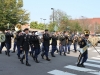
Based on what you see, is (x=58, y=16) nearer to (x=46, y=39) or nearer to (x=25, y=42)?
(x=46, y=39)

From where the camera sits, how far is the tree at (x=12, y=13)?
144 feet

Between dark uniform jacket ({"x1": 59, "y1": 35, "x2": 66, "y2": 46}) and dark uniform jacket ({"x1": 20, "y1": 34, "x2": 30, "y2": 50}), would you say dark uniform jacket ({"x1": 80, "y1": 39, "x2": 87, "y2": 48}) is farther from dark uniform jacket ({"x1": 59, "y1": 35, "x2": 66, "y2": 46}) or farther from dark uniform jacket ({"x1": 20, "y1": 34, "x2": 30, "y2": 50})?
dark uniform jacket ({"x1": 59, "y1": 35, "x2": 66, "y2": 46})

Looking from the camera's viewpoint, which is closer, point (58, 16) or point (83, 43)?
point (83, 43)

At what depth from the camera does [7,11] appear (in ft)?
147

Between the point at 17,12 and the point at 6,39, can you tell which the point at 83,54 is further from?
the point at 17,12

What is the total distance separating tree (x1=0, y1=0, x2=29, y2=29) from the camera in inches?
1731

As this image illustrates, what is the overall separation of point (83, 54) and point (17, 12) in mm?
38585

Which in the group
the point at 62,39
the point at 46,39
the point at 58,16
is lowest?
the point at 62,39

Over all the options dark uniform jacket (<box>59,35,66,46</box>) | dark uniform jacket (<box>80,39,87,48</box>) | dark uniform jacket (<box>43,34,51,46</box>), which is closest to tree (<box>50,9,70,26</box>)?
dark uniform jacket (<box>59,35,66,46</box>)

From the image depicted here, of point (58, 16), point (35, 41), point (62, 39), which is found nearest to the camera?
point (35, 41)

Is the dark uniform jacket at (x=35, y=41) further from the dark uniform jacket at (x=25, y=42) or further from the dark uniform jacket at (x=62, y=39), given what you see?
the dark uniform jacket at (x=62, y=39)

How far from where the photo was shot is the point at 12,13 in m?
45.5

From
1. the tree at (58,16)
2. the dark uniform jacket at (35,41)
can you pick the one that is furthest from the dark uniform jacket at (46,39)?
the tree at (58,16)

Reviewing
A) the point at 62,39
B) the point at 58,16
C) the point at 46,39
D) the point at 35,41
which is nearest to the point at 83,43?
the point at 46,39
